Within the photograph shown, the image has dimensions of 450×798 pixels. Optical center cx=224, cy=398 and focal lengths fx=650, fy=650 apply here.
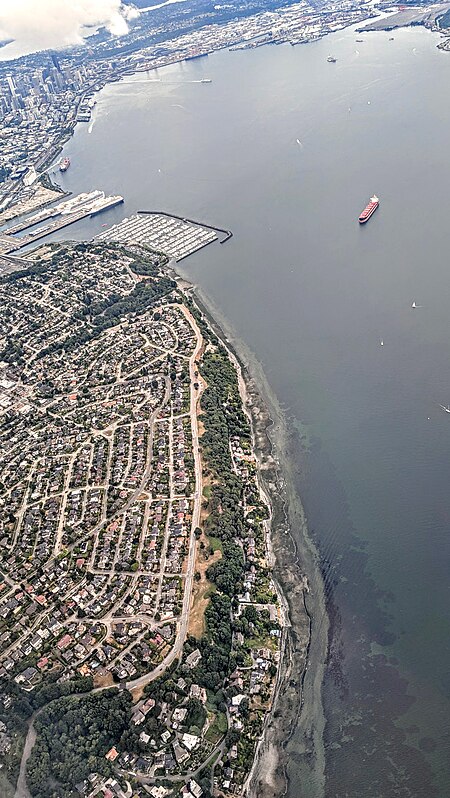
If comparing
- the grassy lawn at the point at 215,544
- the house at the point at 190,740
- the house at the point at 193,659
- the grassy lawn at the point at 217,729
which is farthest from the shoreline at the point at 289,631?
the house at the point at 193,659

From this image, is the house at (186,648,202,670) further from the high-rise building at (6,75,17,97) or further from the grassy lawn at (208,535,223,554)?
the high-rise building at (6,75,17,97)

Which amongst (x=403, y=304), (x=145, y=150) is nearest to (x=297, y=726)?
(x=403, y=304)

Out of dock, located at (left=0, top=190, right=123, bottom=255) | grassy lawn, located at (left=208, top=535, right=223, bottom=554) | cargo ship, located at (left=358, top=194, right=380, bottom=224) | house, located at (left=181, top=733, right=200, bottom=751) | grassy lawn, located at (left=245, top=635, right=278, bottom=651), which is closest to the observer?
house, located at (left=181, top=733, right=200, bottom=751)

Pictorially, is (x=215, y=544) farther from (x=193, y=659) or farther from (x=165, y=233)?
(x=165, y=233)

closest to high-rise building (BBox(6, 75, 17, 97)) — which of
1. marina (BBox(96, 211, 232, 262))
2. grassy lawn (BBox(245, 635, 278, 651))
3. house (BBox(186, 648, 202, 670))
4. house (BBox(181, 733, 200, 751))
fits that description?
marina (BBox(96, 211, 232, 262))

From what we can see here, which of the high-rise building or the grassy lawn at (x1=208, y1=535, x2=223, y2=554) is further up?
the high-rise building

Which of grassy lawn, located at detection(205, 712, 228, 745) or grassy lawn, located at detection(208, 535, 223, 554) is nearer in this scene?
grassy lawn, located at detection(205, 712, 228, 745)
